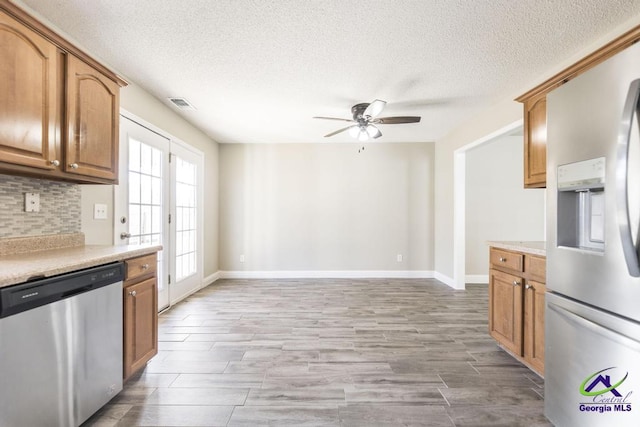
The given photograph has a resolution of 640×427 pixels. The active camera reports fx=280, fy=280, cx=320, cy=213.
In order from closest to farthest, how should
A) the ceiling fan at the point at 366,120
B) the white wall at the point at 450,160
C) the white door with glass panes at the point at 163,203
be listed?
the white door with glass panes at the point at 163,203 < the ceiling fan at the point at 366,120 < the white wall at the point at 450,160

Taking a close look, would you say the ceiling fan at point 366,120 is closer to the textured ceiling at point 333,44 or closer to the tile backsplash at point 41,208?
the textured ceiling at point 333,44

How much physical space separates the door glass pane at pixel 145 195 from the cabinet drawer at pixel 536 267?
3505mm

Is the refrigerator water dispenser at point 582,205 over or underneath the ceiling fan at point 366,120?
underneath

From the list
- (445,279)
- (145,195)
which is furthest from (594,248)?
(145,195)

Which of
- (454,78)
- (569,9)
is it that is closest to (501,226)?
(454,78)

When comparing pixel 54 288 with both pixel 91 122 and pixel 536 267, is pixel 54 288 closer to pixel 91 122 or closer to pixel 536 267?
pixel 91 122

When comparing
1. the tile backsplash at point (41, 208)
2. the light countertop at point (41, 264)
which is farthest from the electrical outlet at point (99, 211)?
the light countertop at point (41, 264)

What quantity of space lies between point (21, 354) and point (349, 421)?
160 cm

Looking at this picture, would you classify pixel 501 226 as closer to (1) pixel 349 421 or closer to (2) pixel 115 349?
(1) pixel 349 421

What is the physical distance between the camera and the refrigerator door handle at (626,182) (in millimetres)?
1104

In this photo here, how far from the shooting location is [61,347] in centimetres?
135

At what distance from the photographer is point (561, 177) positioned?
1.48 meters

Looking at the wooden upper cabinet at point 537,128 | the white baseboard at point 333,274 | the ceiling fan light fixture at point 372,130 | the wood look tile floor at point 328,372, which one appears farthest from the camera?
the white baseboard at point 333,274

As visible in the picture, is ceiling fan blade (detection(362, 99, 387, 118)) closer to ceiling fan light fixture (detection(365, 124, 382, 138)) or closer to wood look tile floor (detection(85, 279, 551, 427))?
ceiling fan light fixture (detection(365, 124, 382, 138))
